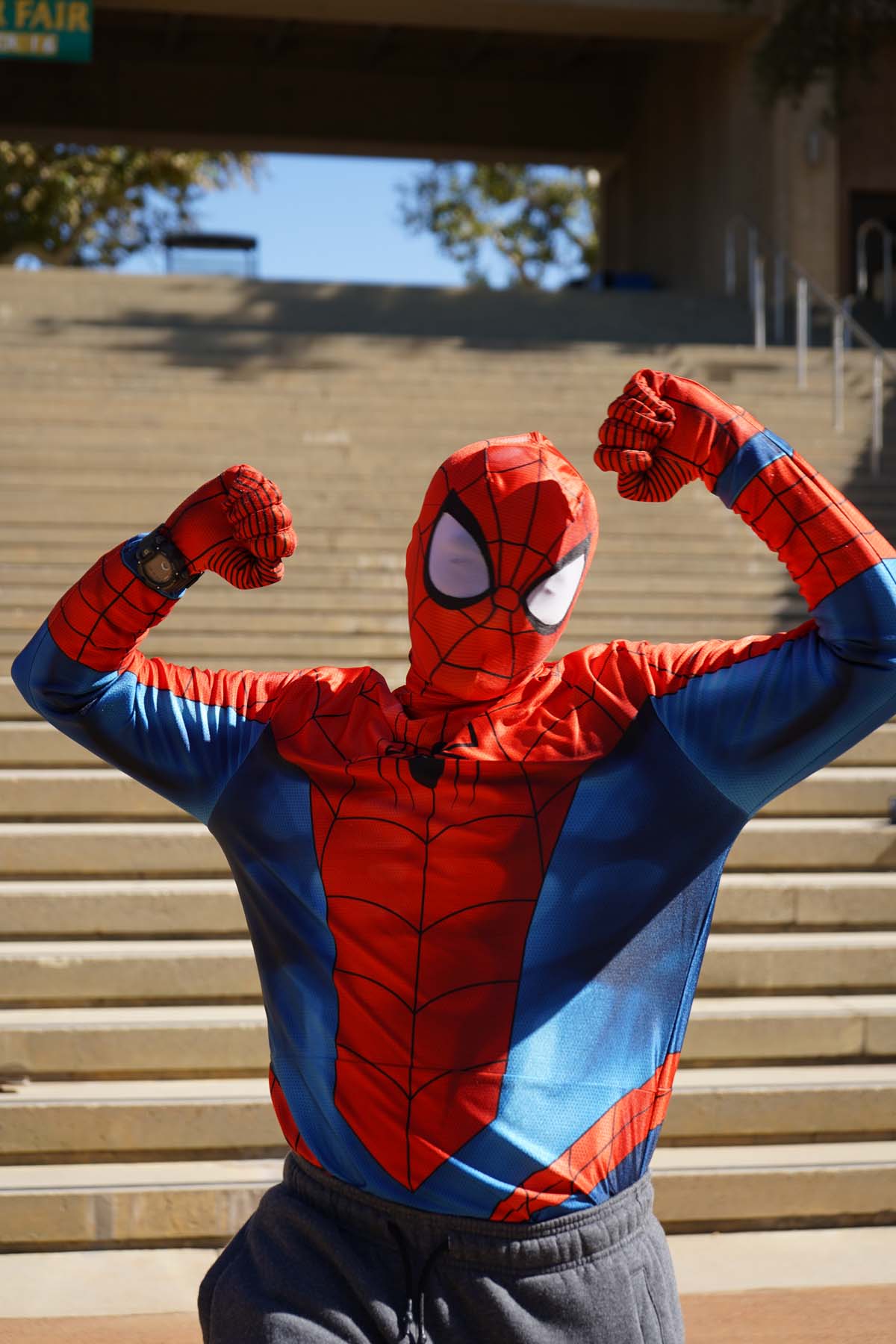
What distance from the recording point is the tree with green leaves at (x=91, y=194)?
25.2 meters

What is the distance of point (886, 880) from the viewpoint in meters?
4.36

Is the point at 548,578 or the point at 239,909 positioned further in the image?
the point at 239,909

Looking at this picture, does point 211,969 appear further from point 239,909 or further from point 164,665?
point 164,665

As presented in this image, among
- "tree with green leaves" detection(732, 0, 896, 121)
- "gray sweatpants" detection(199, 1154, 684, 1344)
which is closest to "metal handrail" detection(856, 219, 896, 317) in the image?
"tree with green leaves" detection(732, 0, 896, 121)

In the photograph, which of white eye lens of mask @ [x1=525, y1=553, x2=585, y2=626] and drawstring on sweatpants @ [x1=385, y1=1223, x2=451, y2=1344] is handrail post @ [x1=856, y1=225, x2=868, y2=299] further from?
drawstring on sweatpants @ [x1=385, y1=1223, x2=451, y2=1344]

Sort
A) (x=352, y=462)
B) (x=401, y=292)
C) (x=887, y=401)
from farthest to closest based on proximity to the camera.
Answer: (x=401, y=292), (x=887, y=401), (x=352, y=462)

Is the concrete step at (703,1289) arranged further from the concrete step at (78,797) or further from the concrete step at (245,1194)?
the concrete step at (78,797)

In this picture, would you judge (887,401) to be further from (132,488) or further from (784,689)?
A: (784,689)

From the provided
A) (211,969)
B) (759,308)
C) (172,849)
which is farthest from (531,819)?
(759,308)

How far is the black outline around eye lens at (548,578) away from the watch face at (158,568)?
0.41 metres

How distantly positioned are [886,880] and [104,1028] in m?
2.29

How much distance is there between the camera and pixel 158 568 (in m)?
1.66

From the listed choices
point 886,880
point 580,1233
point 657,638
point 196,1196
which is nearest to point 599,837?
point 580,1233

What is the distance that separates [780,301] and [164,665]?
13.5 meters
